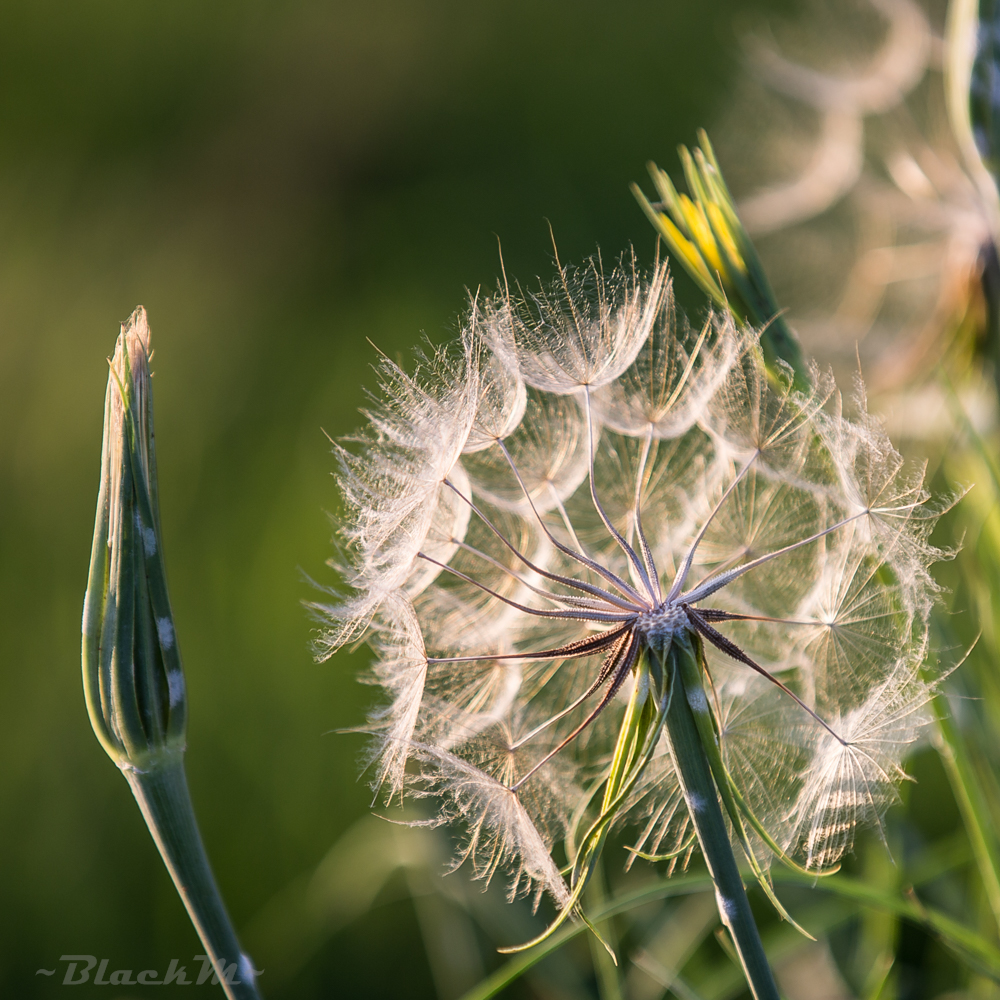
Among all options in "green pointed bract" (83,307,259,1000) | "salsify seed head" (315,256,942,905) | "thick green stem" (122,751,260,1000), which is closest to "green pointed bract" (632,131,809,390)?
"salsify seed head" (315,256,942,905)

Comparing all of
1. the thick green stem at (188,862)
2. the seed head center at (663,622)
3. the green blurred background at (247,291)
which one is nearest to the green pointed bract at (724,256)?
the seed head center at (663,622)

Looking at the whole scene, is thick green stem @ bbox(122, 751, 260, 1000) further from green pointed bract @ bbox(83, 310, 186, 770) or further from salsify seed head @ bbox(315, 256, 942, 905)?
salsify seed head @ bbox(315, 256, 942, 905)

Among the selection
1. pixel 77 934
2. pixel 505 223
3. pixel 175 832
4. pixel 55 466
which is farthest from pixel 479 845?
pixel 505 223

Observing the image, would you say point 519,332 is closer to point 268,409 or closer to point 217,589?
point 217,589

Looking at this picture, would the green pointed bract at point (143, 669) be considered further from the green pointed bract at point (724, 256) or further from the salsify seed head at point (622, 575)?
the green pointed bract at point (724, 256)

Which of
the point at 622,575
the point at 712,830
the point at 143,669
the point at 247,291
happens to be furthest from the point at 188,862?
the point at 247,291
